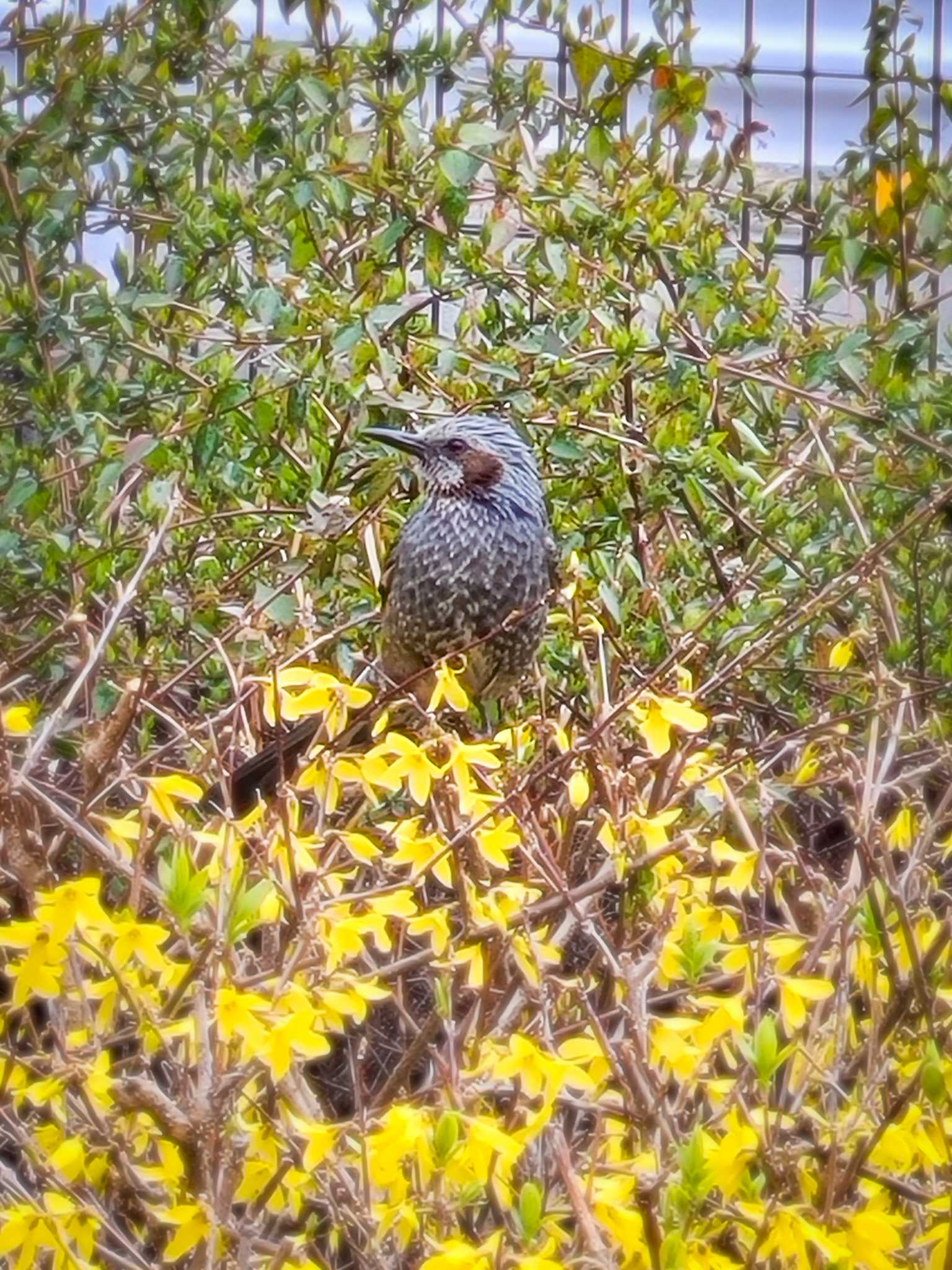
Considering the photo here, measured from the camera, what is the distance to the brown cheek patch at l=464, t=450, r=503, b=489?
3197mm

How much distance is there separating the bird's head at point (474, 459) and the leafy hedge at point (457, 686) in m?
0.05

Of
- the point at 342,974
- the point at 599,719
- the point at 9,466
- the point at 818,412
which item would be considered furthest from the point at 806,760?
the point at 9,466

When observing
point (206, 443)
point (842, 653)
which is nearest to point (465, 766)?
point (842, 653)

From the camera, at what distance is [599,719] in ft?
5.87

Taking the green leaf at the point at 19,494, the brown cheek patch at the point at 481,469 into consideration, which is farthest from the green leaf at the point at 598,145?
the green leaf at the point at 19,494

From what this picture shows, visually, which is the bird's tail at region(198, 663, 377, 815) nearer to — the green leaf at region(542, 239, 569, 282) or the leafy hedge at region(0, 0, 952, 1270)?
the leafy hedge at region(0, 0, 952, 1270)

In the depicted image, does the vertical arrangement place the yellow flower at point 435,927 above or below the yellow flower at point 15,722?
below

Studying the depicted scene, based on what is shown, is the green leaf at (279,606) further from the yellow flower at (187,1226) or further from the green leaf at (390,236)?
the yellow flower at (187,1226)

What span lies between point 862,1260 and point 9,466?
1.74m

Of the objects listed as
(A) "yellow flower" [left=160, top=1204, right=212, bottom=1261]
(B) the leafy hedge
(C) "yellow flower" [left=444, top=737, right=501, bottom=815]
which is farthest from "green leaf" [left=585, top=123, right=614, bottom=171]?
(A) "yellow flower" [left=160, top=1204, right=212, bottom=1261]

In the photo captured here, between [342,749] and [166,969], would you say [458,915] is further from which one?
[166,969]

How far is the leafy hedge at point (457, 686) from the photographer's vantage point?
4.70 ft

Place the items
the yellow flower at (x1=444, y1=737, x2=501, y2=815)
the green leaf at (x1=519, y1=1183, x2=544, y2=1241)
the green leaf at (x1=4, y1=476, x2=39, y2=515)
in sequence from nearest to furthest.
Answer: the green leaf at (x1=519, y1=1183, x2=544, y2=1241) → the yellow flower at (x1=444, y1=737, x2=501, y2=815) → the green leaf at (x1=4, y1=476, x2=39, y2=515)

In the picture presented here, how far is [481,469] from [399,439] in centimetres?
35
